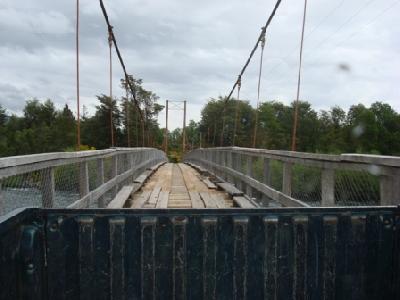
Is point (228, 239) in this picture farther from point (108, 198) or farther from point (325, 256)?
point (108, 198)

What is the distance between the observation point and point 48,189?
138 inches

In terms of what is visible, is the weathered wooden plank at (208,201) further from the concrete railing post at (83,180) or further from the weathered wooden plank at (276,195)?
the concrete railing post at (83,180)

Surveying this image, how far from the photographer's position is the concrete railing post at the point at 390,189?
8.77 ft

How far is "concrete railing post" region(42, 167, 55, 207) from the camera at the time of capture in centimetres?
347

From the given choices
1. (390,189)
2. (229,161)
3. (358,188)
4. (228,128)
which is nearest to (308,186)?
(358,188)

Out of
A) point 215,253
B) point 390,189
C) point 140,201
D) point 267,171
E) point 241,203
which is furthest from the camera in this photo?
point 140,201

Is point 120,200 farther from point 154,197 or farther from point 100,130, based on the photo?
point 100,130

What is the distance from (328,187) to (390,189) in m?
1.00

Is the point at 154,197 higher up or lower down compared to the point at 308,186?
lower down

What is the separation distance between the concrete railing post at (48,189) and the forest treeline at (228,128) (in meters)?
38.0

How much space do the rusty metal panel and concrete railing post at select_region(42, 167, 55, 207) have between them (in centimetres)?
128

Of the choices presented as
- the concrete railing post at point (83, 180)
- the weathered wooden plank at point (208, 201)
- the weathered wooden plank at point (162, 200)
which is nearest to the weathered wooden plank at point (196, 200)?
the weathered wooden plank at point (208, 201)

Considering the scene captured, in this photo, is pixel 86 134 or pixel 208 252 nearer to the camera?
pixel 208 252

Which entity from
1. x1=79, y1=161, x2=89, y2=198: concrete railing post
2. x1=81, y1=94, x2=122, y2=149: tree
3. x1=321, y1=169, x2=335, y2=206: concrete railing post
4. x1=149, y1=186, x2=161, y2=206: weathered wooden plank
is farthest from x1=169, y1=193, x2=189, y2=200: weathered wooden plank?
x1=81, y1=94, x2=122, y2=149: tree
